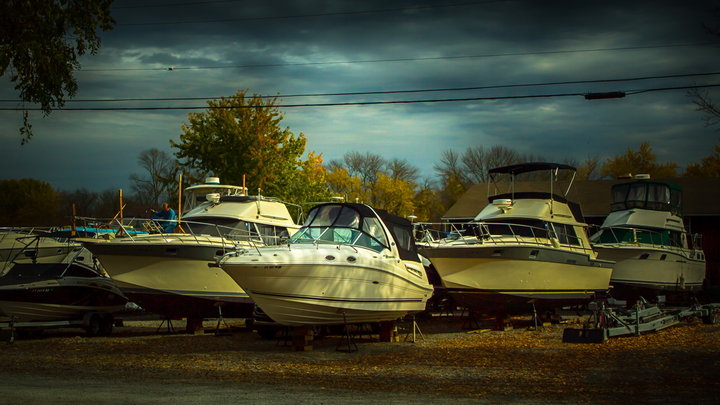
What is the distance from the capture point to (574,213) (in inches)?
859

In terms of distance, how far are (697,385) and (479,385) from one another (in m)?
2.88

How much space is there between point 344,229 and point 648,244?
13.8 m

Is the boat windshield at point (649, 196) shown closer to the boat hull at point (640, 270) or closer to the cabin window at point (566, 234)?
the boat hull at point (640, 270)

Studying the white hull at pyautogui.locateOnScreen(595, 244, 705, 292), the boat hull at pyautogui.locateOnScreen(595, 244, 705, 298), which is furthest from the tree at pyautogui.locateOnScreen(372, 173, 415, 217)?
the white hull at pyautogui.locateOnScreen(595, 244, 705, 292)

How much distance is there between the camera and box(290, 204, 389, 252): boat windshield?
1480cm

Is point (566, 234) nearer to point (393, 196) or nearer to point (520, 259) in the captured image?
point (520, 259)

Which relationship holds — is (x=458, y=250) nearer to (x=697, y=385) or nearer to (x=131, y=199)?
A: (x=697, y=385)

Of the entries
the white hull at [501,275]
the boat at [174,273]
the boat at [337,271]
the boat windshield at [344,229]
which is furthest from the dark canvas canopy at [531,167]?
the boat at [174,273]

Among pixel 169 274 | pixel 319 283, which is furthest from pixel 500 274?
pixel 169 274

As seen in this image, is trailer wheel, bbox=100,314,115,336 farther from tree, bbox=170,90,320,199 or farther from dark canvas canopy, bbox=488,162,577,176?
tree, bbox=170,90,320,199

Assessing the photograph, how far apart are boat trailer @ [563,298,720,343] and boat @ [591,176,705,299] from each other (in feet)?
20.3

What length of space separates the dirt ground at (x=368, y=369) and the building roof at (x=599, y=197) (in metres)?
23.1

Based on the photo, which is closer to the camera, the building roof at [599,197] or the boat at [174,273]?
the boat at [174,273]

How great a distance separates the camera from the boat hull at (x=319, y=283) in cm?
1321
